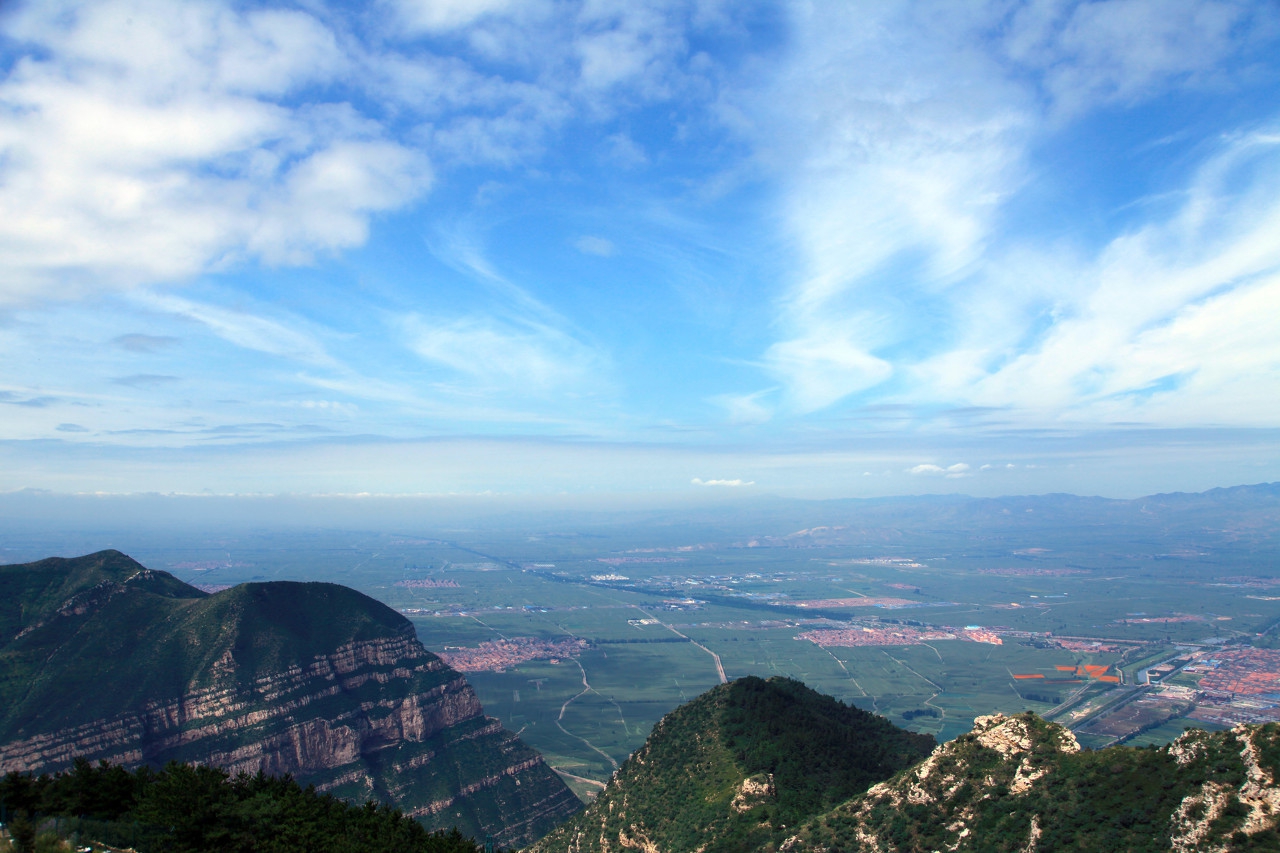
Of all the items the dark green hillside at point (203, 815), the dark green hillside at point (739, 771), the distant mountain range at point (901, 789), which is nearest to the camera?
the distant mountain range at point (901, 789)

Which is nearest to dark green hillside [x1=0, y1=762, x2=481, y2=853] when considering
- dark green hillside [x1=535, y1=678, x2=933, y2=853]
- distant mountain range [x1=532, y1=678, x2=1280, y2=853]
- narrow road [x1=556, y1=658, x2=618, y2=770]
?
dark green hillside [x1=535, y1=678, x2=933, y2=853]

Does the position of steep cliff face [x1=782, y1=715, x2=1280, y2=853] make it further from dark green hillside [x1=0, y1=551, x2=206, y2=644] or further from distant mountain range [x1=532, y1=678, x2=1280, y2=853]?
dark green hillside [x1=0, y1=551, x2=206, y2=644]

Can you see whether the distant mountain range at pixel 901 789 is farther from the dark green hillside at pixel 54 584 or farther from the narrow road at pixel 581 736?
the dark green hillside at pixel 54 584

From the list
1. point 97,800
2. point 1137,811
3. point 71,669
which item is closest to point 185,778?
point 97,800

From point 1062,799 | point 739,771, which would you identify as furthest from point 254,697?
point 1062,799

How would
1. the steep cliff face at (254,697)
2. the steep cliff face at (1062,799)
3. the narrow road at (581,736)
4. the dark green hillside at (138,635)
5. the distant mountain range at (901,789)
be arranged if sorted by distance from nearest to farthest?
1. the steep cliff face at (1062,799)
2. the distant mountain range at (901,789)
3. the steep cliff face at (254,697)
4. the dark green hillside at (138,635)
5. the narrow road at (581,736)

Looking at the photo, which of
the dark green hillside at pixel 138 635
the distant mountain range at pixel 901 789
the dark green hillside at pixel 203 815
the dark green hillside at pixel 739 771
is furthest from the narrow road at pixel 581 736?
the dark green hillside at pixel 203 815

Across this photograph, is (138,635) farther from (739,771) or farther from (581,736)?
(739,771)
